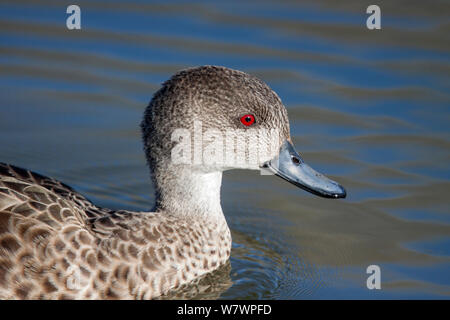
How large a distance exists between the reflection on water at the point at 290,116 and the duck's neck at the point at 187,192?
51 cm

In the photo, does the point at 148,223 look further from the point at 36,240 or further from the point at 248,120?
the point at 248,120

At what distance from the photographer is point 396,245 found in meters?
6.17

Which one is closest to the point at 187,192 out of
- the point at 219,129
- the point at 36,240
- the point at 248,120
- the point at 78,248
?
the point at 219,129

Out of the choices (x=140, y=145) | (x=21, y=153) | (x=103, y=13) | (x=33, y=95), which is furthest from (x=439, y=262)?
(x=103, y=13)

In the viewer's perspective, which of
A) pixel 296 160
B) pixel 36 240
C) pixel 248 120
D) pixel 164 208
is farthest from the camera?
pixel 164 208

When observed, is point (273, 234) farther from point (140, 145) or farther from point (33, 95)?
point (33, 95)

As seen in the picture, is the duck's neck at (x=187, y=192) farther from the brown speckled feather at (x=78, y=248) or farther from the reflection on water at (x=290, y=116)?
the reflection on water at (x=290, y=116)

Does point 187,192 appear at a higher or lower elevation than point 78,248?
higher

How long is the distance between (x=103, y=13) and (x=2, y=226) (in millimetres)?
5124

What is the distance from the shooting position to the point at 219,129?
5.27 meters

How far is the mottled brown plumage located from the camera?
15.5ft

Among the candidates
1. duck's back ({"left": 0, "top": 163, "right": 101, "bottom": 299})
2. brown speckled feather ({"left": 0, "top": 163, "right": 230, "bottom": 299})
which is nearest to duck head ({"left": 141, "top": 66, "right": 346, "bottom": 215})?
brown speckled feather ({"left": 0, "top": 163, "right": 230, "bottom": 299})

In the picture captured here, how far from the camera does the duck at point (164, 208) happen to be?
4.75 meters

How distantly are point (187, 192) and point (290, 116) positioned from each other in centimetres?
257
